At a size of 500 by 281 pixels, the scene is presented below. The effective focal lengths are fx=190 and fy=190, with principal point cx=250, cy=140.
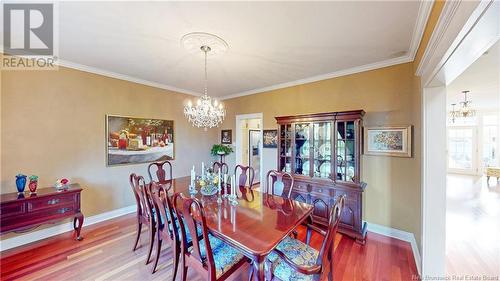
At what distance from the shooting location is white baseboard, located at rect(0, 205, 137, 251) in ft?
8.39

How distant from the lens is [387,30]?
2.11 metres

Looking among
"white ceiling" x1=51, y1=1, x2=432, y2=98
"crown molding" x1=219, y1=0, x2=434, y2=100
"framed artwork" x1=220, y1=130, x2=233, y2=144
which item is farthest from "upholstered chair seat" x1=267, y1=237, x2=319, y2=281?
"framed artwork" x1=220, y1=130, x2=233, y2=144

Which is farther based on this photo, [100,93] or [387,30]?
[100,93]

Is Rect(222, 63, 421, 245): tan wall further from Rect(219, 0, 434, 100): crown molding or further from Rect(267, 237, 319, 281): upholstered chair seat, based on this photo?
Rect(267, 237, 319, 281): upholstered chair seat

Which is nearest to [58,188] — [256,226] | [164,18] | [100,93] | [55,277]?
[55,277]

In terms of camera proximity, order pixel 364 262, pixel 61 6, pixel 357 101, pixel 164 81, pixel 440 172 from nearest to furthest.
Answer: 1. pixel 61 6
2. pixel 440 172
3. pixel 364 262
4. pixel 357 101
5. pixel 164 81

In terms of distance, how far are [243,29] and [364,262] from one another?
3.07 metres

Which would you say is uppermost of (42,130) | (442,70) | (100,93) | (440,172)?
(100,93)

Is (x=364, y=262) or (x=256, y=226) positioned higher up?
(x=256, y=226)

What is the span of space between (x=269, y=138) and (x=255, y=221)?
2.80 meters

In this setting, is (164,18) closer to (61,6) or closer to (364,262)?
(61,6)


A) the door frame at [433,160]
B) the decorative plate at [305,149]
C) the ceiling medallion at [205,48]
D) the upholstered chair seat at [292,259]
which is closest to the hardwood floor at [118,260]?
the door frame at [433,160]

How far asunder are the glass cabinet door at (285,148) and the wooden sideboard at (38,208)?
10.8 feet

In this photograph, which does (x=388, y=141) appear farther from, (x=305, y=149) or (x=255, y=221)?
(x=255, y=221)
